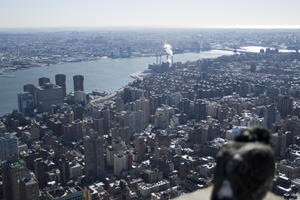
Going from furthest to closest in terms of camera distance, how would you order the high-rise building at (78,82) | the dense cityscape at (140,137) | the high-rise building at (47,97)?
the high-rise building at (78,82) → the high-rise building at (47,97) → the dense cityscape at (140,137)

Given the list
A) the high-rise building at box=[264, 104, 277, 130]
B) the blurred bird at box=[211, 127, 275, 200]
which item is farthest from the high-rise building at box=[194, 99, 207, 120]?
the blurred bird at box=[211, 127, 275, 200]

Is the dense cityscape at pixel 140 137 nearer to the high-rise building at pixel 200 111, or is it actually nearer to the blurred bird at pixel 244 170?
the high-rise building at pixel 200 111

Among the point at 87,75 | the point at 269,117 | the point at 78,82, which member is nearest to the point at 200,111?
the point at 269,117

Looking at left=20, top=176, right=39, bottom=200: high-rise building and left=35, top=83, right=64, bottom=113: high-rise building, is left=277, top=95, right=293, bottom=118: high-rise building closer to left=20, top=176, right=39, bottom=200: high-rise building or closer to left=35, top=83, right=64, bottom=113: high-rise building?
left=35, top=83, right=64, bottom=113: high-rise building

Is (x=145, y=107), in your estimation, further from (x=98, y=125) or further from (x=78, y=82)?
(x=78, y=82)

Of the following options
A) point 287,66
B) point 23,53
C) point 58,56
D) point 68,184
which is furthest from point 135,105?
point 23,53

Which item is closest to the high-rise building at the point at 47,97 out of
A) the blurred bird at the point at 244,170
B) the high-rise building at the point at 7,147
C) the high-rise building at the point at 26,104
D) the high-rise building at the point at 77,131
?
the high-rise building at the point at 26,104

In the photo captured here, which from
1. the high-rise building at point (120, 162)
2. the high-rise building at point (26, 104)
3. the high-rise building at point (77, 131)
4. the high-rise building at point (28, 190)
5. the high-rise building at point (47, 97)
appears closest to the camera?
the high-rise building at point (28, 190)
